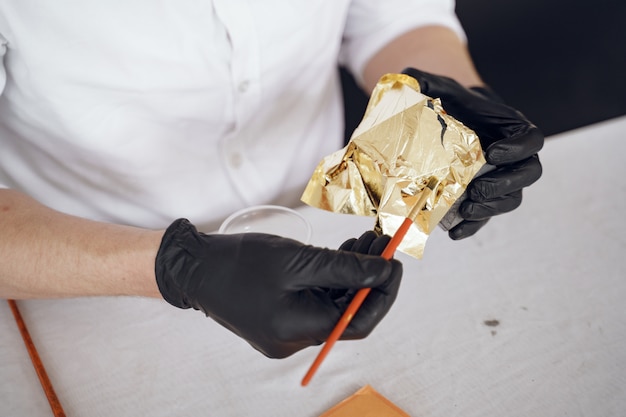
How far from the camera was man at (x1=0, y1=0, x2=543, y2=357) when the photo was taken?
0.50m

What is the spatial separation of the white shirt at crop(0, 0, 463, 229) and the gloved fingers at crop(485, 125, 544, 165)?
1.19ft

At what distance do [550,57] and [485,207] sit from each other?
1304 millimetres

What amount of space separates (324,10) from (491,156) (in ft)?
1.25

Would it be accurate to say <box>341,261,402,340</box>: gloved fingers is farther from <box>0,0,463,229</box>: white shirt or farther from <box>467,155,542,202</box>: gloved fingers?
<box>0,0,463,229</box>: white shirt

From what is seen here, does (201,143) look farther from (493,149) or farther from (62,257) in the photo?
(493,149)

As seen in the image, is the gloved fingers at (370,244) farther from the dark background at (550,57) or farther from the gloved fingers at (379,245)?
the dark background at (550,57)

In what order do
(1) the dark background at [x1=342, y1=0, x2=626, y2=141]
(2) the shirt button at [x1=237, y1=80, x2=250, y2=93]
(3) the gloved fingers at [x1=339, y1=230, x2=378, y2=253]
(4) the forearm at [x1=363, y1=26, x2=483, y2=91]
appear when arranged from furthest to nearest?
1. (1) the dark background at [x1=342, y1=0, x2=626, y2=141]
2. (4) the forearm at [x1=363, y1=26, x2=483, y2=91]
3. (2) the shirt button at [x1=237, y1=80, x2=250, y2=93]
4. (3) the gloved fingers at [x1=339, y1=230, x2=378, y2=253]

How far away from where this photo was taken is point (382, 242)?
53 cm

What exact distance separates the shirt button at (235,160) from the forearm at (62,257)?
26cm

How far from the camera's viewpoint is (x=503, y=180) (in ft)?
2.04

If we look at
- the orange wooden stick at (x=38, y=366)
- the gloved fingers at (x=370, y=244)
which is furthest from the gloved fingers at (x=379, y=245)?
the orange wooden stick at (x=38, y=366)

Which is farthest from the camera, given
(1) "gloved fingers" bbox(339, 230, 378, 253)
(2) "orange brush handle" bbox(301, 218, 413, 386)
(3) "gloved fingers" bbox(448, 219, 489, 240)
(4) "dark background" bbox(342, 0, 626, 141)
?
(4) "dark background" bbox(342, 0, 626, 141)

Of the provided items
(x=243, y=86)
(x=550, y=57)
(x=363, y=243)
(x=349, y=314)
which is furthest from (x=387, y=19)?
(x=550, y=57)

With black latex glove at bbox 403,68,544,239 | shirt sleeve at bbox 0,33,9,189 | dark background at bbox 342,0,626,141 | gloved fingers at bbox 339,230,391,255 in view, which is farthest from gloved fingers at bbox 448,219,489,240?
dark background at bbox 342,0,626,141
